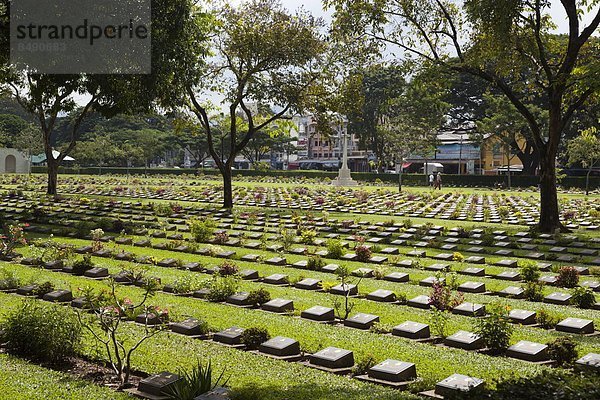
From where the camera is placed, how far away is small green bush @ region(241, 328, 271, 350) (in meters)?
7.44

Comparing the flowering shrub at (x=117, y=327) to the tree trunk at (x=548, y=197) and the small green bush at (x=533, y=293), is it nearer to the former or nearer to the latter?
the small green bush at (x=533, y=293)

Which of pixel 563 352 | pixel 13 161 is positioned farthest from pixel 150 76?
pixel 13 161

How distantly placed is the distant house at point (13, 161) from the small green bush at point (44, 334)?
216 ft

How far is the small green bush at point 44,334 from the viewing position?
263 inches

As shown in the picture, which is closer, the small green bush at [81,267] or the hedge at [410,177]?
the small green bush at [81,267]

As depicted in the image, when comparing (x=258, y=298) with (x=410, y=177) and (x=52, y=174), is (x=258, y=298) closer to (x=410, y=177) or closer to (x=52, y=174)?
(x=52, y=174)

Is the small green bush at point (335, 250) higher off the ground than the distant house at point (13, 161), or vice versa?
the distant house at point (13, 161)

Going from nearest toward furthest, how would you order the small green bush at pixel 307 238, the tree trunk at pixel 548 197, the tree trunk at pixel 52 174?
the small green bush at pixel 307 238
the tree trunk at pixel 548 197
the tree trunk at pixel 52 174

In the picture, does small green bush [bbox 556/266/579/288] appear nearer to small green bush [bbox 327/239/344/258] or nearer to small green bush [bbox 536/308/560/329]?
small green bush [bbox 536/308/560/329]

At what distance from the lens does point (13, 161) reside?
68500 mm

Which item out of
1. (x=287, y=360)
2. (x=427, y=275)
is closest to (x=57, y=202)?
(x=427, y=275)

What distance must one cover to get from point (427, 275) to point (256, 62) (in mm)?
14812

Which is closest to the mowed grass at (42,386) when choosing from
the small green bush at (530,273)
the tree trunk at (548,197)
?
the small green bush at (530,273)


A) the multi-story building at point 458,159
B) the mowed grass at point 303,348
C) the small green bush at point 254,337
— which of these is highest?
the multi-story building at point 458,159
